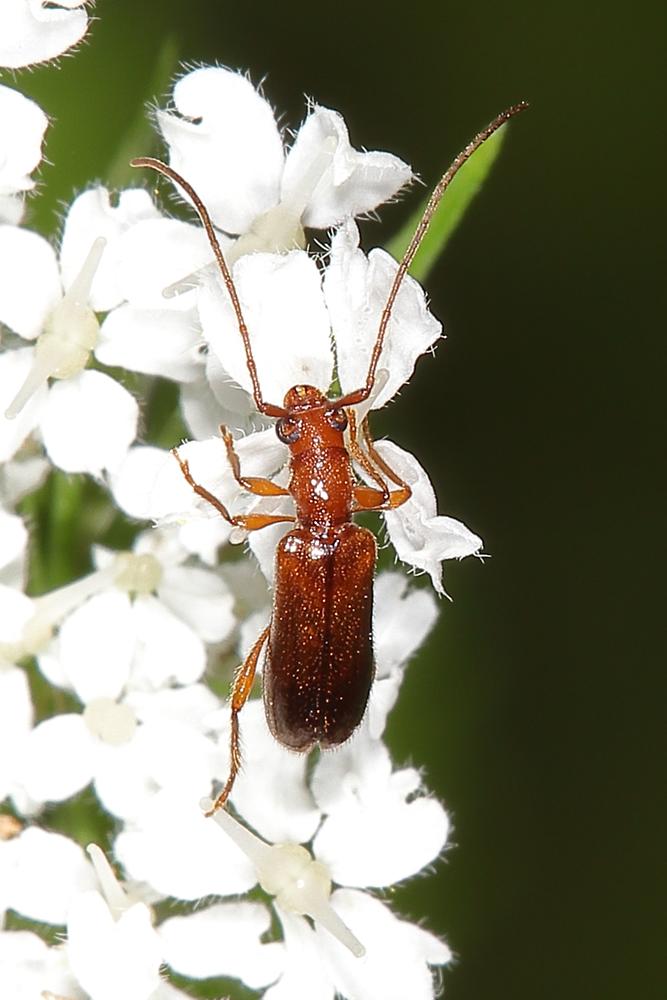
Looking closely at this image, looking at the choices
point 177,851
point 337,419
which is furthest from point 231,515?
point 177,851

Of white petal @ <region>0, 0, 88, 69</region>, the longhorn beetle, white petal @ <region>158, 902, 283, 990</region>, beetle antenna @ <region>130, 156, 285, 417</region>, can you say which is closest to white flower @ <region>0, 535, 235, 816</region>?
the longhorn beetle

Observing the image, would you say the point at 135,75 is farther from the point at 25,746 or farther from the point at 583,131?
the point at 25,746

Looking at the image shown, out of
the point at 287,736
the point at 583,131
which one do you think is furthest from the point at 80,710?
the point at 583,131

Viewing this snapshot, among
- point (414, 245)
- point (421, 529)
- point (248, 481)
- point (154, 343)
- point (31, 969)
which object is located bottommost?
point (31, 969)

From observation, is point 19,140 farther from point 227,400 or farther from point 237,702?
point 237,702

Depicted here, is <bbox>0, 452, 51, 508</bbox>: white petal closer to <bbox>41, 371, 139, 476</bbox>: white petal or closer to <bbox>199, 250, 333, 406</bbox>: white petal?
<bbox>41, 371, 139, 476</bbox>: white petal
